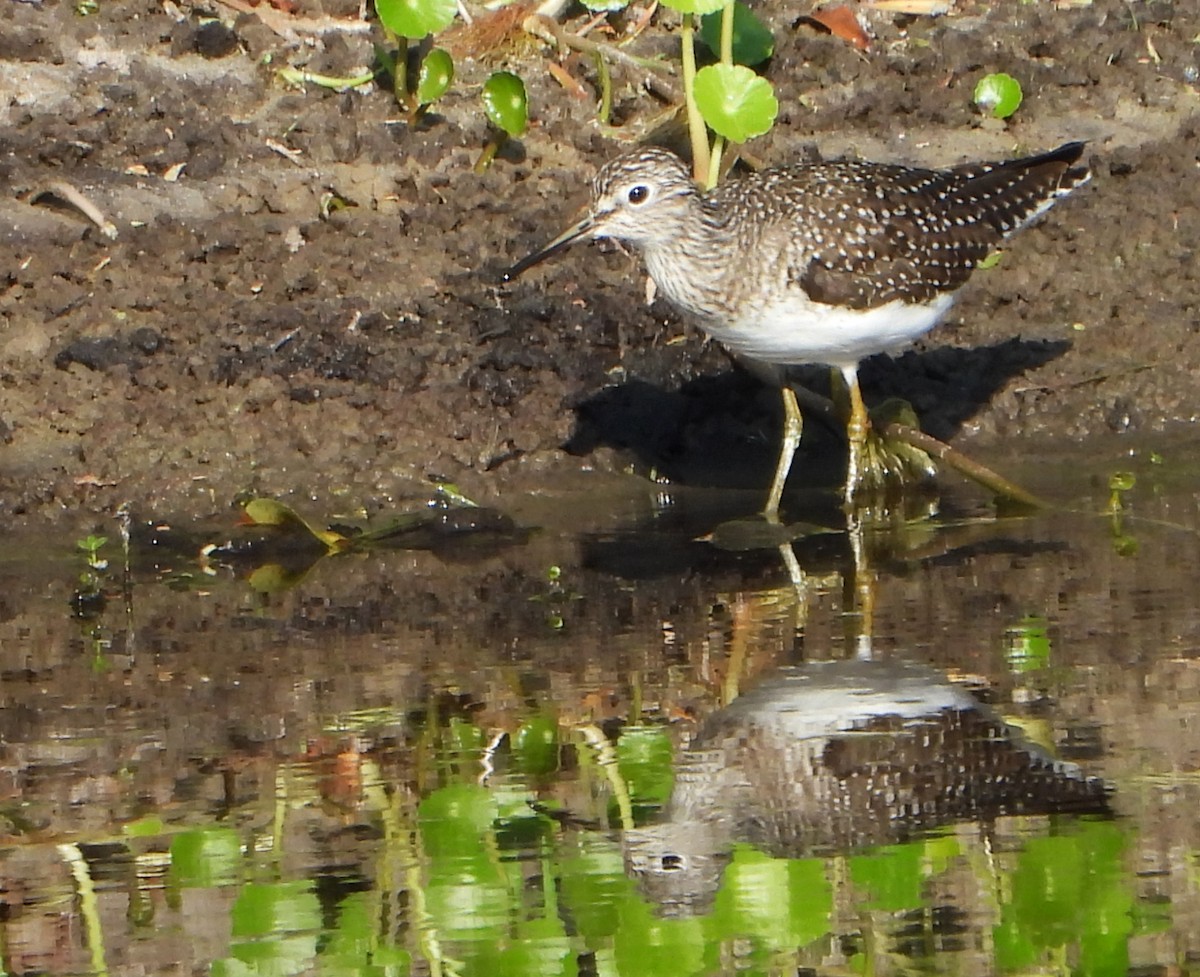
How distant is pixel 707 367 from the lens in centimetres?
847

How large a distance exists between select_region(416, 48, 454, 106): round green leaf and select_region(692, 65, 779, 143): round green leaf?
4.76ft

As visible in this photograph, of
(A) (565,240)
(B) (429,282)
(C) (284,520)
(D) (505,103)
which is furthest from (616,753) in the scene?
(D) (505,103)

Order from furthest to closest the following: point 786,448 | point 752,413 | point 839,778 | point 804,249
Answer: point 752,413 < point 786,448 < point 804,249 < point 839,778

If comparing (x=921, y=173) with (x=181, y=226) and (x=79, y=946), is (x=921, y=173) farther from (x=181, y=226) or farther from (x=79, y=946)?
(x=79, y=946)

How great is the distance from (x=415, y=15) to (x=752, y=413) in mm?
2611

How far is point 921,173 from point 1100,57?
312cm

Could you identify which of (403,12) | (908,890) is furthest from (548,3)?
(908,890)

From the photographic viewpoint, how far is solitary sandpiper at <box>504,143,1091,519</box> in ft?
24.4

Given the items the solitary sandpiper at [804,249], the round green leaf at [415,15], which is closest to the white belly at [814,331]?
the solitary sandpiper at [804,249]

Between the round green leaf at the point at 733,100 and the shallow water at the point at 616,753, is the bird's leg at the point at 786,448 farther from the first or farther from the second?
the round green leaf at the point at 733,100

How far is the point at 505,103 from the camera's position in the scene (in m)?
9.62

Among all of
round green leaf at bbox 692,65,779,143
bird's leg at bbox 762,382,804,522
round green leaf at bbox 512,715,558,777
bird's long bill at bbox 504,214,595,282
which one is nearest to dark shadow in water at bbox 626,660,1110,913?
round green leaf at bbox 512,715,558,777

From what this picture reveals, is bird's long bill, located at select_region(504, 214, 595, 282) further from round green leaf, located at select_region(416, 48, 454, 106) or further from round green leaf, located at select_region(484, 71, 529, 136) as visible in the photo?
round green leaf, located at select_region(416, 48, 454, 106)

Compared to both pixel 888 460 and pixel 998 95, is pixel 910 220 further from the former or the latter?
pixel 998 95
